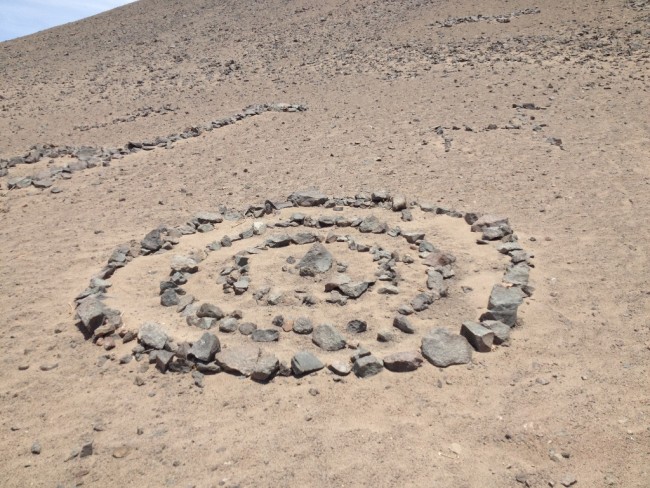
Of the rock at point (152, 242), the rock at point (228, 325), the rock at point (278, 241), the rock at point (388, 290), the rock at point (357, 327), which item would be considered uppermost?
the rock at point (152, 242)

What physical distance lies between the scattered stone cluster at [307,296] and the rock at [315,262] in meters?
0.01

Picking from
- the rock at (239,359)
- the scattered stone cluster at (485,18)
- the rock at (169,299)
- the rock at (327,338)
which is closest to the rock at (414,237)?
the rock at (327,338)

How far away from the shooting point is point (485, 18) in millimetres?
20828

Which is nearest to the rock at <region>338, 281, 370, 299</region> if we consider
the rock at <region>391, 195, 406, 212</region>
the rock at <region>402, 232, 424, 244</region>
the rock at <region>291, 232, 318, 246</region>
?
Answer: the rock at <region>402, 232, 424, 244</region>

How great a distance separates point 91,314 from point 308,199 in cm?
416

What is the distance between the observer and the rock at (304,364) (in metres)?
4.95

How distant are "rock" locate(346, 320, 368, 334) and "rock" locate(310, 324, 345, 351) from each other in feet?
0.68

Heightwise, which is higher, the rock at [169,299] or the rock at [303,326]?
the rock at [169,299]

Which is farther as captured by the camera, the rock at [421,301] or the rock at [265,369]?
the rock at [421,301]

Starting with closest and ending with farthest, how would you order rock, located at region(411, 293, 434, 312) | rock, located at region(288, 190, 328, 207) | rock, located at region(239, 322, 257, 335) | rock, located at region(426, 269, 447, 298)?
rock, located at region(239, 322, 257, 335), rock, located at region(411, 293, 434, 312), rock, located at region(426, 269, 447, 298), rock, located at region(288, 190, 328, 207)

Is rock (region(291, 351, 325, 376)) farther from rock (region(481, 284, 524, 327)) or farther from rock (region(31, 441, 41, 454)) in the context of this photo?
rock (region(31, 441, 41, 454))

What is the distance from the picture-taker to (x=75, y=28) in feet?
114

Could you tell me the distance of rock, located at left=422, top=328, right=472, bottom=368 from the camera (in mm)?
5031

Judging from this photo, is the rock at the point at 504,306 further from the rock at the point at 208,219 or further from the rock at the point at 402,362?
the rock at the point at 208,219
